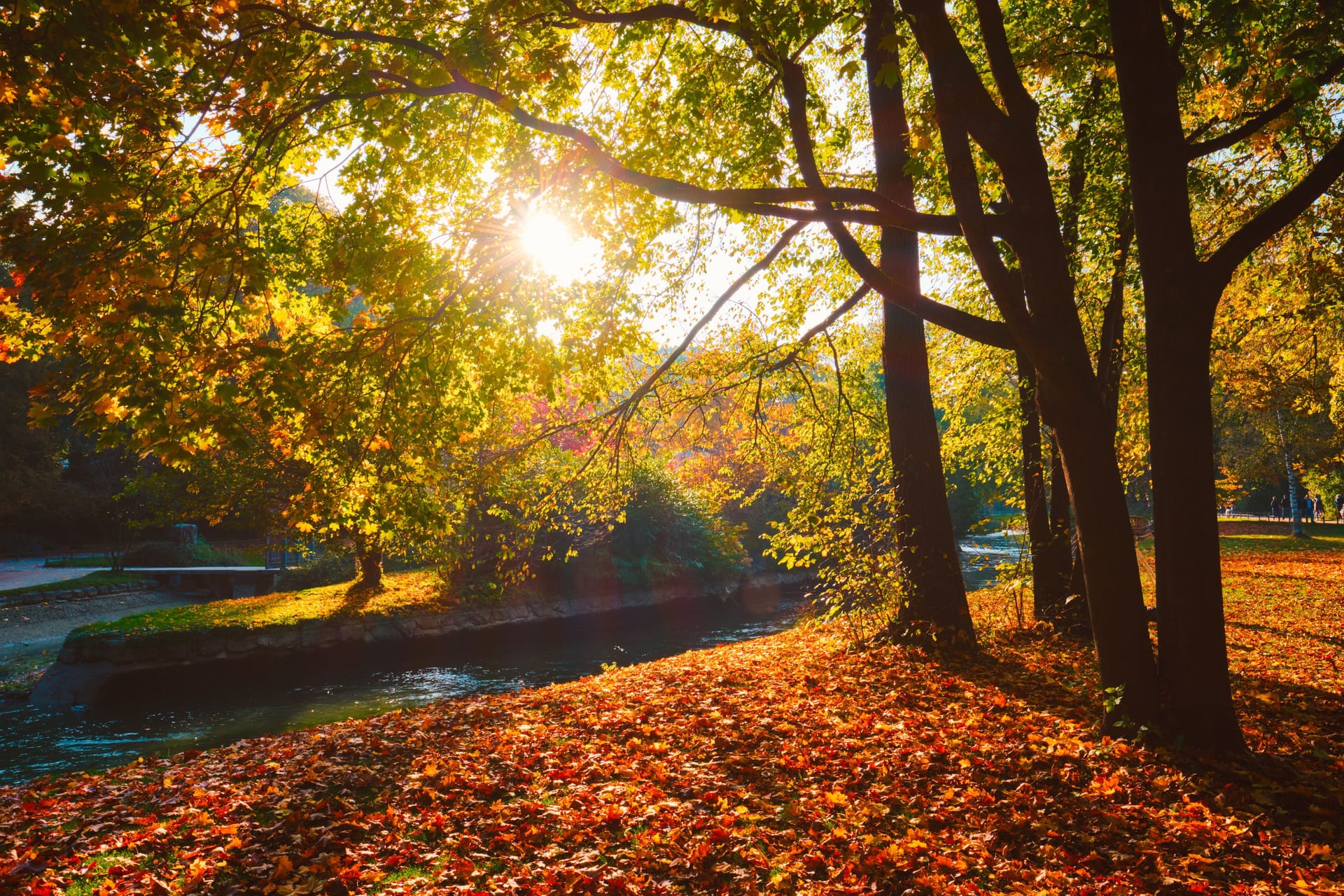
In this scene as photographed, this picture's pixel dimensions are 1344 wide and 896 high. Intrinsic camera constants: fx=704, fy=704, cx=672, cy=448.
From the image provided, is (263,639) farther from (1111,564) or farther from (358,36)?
(1111,564)

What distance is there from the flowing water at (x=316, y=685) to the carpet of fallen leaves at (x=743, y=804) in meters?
4.51

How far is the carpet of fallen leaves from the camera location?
3.64 metres

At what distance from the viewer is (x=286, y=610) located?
59.3ft

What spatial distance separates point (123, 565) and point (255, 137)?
29668 millimetres

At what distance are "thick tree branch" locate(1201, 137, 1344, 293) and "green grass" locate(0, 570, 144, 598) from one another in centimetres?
2841

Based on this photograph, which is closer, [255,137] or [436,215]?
[255,137]

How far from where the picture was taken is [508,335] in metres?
7.67

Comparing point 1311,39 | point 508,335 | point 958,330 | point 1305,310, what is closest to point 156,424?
point 508,335

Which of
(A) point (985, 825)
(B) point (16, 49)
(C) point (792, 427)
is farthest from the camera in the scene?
(C) point (792, 427)

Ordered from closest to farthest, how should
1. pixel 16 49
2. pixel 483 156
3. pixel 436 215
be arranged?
pixel 16 49 < pixel 436 215 < pixel 483 156

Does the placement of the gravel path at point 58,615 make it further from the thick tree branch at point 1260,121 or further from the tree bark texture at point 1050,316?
the thick tree branch at point 1260,121

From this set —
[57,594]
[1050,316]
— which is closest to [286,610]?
[57,594]

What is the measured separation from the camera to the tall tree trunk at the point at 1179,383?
15.2 ft

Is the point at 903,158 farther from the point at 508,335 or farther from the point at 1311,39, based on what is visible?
the point at 508,335
